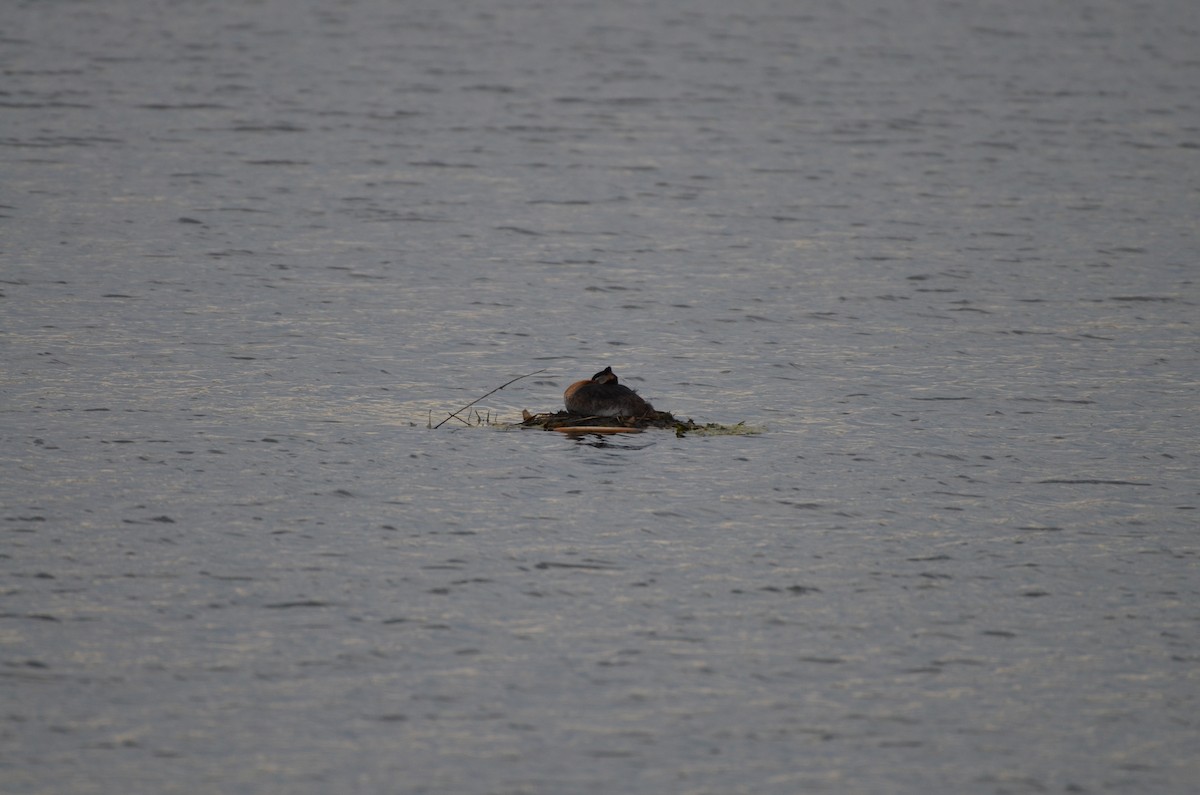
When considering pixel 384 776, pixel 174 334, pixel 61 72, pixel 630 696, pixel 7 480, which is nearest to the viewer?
pixel 384 776

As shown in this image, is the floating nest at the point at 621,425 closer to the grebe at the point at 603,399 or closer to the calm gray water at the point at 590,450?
the grebe at the point at 603,399

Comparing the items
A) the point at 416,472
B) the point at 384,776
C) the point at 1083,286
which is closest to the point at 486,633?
the point at 384,776

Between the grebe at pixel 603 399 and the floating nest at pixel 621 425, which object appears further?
the grebe at pixel 603 399

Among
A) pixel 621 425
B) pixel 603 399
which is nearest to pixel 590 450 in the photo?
pixel 621 425

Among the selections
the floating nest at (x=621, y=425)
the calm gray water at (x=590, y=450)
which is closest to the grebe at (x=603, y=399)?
the floating nest at (x=621, y=425)

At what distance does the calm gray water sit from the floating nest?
20 cm

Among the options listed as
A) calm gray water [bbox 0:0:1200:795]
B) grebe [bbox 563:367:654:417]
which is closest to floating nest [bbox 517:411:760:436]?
grebe [bbox 563:367:654:417]

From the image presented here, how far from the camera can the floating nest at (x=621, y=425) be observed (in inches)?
684

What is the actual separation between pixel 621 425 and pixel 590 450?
697 millimetres

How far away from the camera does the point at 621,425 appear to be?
17.5 metres

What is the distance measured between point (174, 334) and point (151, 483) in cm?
645

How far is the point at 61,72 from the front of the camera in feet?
135

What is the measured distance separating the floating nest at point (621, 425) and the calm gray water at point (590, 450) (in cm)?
20

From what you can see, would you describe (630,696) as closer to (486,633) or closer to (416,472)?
(486,633)
